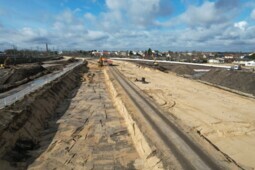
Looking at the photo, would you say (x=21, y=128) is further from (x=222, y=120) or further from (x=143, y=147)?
(x=222, y=120)

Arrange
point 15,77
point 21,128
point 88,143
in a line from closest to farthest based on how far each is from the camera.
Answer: point 21,128
point 88,143
point 15,77

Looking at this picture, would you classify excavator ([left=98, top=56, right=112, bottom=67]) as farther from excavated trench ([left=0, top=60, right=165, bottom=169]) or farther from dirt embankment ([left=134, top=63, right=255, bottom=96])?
excavated trench ([left=0, top=60, right=165, bottom=169])

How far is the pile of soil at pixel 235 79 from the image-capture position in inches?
1889

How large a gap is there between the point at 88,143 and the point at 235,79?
145 ft

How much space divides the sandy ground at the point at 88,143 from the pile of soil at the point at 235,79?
30.3 m

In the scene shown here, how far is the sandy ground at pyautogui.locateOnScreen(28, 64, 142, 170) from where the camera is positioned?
14039 mm

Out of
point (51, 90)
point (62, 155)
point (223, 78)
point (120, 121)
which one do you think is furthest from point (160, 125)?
point (223, 78)

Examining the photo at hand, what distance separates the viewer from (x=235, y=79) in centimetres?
5456

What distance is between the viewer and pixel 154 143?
1518cm

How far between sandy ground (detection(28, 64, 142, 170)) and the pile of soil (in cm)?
3031

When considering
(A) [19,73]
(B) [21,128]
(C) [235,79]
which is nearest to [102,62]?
(A) [19,73]

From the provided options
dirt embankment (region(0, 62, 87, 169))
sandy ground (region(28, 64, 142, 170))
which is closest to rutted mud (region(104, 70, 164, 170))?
sandy ground (region(28, 64, 142, 170))

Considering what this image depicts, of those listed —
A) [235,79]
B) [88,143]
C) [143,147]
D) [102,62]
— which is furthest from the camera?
[102,62]

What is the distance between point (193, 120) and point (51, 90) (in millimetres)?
16719
